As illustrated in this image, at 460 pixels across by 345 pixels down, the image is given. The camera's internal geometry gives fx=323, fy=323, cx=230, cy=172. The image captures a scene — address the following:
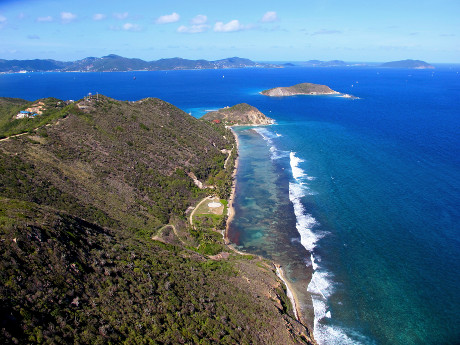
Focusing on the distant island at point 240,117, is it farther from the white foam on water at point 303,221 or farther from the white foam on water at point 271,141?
the white foam on water at point 303,221

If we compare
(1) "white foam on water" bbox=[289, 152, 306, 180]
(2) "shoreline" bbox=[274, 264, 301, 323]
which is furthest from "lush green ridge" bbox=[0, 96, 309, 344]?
(1) "white foam on water" bbox=[289, 152, 306, 180]

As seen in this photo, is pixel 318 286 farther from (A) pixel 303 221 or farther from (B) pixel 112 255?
(B) pixel 112 255

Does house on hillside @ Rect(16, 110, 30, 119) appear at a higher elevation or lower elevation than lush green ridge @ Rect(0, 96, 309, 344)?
higher

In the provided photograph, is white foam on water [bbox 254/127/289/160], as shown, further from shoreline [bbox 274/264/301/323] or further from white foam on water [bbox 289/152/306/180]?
shoreline [bbox 274/264/301/323]

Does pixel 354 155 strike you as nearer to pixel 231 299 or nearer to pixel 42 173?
pixel 231 299

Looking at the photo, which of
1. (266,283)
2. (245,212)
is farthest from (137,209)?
(266,283)

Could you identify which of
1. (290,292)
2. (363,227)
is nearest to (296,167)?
(363,227)
